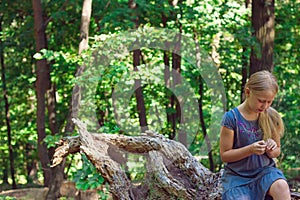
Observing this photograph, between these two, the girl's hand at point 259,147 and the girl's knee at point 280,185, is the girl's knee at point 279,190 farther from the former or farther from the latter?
the girl's hand at point 259,147

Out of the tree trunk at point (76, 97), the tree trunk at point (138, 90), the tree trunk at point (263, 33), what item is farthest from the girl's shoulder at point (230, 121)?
the tree trunk at point (138, 90)

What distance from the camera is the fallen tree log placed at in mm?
4230

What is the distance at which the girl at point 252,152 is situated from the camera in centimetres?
313

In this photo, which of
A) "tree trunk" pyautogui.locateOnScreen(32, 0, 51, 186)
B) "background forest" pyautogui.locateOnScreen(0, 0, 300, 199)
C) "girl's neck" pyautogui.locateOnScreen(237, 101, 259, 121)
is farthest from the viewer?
"tree trunk" pyautogui.locateOnScreen(32, 0, 51, 186)

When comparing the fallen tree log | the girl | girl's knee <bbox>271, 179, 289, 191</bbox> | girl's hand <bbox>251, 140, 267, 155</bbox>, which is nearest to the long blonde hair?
the girl

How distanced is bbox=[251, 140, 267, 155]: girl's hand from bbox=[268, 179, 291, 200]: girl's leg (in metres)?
0.25

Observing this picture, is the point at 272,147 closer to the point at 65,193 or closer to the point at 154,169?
the point at 154,169

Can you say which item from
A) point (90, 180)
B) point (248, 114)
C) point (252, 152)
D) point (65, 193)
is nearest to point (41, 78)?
point (65, 193)

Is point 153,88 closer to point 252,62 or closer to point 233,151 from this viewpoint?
point 252,62

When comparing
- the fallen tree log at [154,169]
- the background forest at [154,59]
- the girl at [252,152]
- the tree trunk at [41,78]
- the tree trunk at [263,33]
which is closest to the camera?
the girl at [252,152]

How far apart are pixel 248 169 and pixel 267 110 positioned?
410 mm

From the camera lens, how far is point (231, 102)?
1033 centimetres

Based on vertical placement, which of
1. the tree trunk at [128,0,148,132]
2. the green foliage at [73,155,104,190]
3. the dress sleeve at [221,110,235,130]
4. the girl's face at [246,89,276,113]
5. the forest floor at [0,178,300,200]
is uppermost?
the girl's face at [246,89,276,113]

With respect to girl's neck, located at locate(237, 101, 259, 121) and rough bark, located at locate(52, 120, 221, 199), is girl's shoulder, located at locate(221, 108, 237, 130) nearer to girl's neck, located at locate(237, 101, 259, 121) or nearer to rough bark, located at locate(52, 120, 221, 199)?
girl's neck, located at locate(237, 101, 259, 121)
